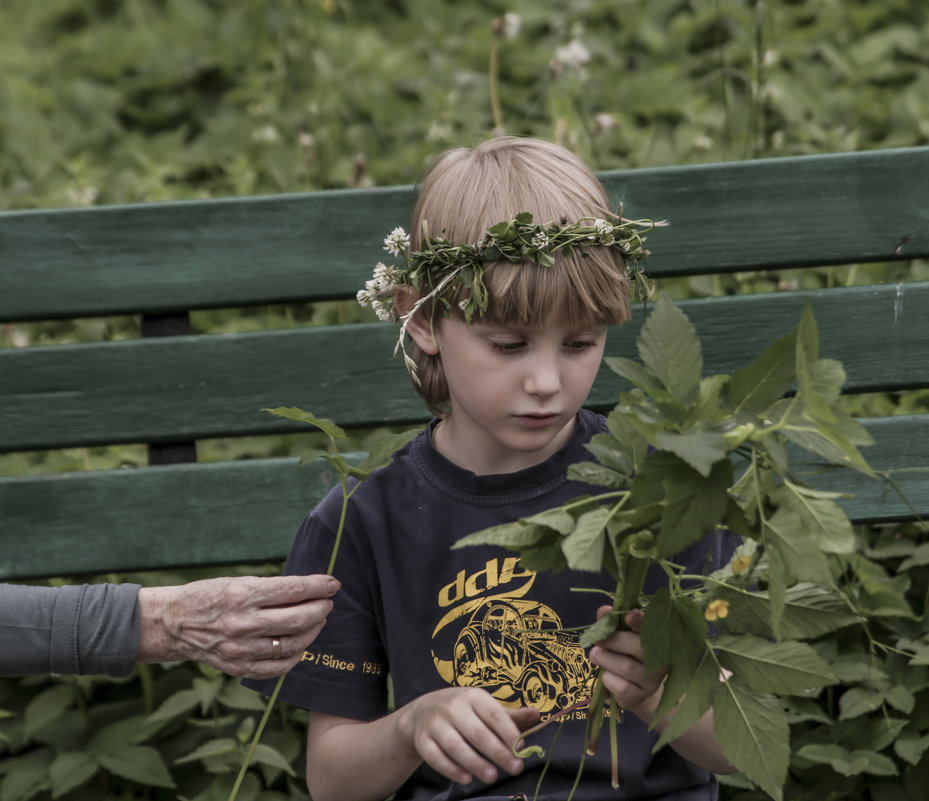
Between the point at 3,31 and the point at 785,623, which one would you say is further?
the point at 3,31

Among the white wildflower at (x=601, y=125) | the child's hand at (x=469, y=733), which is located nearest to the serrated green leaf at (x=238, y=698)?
the child's hand at (x=469, y=733)

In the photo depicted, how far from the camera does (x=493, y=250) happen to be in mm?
1560

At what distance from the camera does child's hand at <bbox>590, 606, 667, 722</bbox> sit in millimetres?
1303

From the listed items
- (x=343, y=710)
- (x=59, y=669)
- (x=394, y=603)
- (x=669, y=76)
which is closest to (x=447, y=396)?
(x=394, y=603)

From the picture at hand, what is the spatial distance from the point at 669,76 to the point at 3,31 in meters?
2.87

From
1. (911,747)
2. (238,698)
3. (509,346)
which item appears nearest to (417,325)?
(509,346)

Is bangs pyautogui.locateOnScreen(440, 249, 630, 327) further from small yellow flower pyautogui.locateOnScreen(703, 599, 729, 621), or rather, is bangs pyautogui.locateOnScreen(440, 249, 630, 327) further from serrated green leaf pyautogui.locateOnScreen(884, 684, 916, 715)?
serrated green leaf pyautogui.locateOnScreen(884, 684, 916, 715)

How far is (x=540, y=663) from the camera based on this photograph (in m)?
1.66

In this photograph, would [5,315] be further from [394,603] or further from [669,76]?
[669,76]

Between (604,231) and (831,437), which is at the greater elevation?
(604,231)

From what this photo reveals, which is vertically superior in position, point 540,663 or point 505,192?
point 505,192

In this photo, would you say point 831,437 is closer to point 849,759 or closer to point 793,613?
point 793,613

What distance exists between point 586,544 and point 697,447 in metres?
0.15

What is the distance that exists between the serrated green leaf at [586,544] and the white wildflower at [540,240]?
1.71ft
